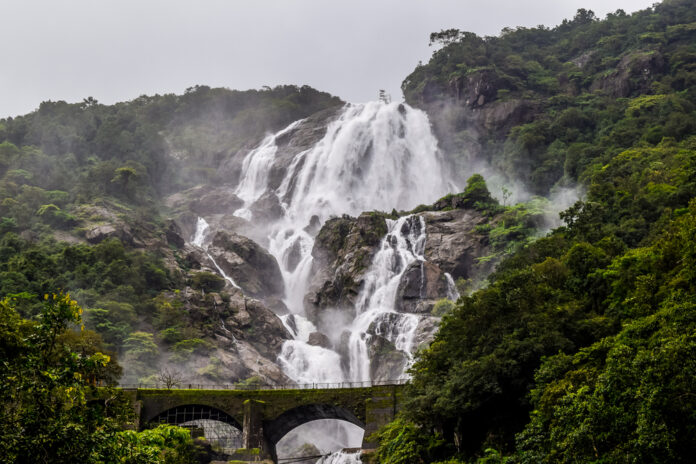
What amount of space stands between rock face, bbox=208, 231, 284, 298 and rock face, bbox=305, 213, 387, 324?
5.30 meters

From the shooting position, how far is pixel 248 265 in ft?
232

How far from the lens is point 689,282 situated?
19.4 meters

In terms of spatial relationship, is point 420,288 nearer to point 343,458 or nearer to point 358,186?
point 343,458

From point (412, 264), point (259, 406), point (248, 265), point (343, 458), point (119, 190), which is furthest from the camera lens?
point (119, 190)

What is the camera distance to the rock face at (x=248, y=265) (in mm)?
69400

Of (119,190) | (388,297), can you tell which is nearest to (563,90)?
(388,297)

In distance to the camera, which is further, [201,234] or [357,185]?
[357,185]

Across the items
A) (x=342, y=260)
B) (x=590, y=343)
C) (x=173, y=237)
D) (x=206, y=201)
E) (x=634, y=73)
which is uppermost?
(x=634, y=73)

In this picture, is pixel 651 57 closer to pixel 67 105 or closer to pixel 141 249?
pixel 141 249

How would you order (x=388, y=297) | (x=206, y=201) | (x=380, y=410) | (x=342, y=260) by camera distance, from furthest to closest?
1. (x=206, y=201)
2. (x=342, y=260)
3. (x=388, y=297)
4. (x=380, y=410)

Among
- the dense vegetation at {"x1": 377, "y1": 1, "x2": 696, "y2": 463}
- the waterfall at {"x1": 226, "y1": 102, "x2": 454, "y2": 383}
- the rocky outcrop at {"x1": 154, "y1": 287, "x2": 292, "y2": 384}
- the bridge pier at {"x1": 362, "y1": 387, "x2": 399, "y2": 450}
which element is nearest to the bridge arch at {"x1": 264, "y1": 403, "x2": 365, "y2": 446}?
the bridge pier at {"x1": 362, "y1": 387, "x2": 399, "y2": 450}

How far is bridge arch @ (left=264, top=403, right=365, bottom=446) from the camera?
38375mm

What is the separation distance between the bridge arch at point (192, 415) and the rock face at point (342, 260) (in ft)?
76.1

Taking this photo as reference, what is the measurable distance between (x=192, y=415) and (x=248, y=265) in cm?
3302
